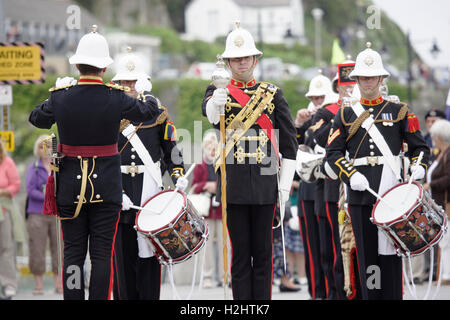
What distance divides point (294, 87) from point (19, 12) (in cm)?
4017

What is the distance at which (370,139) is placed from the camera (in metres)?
8.72

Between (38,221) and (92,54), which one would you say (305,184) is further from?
(92,54)

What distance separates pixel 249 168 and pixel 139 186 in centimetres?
153

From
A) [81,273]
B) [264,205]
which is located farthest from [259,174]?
[81,273]

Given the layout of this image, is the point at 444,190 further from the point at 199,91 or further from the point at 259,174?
the point at 199,91

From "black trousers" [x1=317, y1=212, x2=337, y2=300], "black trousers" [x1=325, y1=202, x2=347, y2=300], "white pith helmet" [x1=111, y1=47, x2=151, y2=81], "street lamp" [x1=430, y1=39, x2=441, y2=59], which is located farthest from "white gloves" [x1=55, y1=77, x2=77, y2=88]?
"street lamp" [x1=430, y1=39, x2=441, y2=59]

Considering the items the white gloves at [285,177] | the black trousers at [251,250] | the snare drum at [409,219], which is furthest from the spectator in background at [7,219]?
the snare drum at [409,219]

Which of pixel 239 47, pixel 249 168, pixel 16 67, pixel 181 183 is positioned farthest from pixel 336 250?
pixel 16 67

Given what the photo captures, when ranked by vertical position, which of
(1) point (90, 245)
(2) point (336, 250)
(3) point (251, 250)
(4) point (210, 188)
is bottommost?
(2) point (336, 250)

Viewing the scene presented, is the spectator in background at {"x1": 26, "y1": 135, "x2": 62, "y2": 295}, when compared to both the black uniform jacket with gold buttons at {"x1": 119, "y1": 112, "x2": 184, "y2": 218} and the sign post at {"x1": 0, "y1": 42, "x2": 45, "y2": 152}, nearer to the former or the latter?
the sign post at {"x1": 0, "y1": 42, "x2": 45, "y2": 152}

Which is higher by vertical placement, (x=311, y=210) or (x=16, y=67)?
(x=16, y=67)

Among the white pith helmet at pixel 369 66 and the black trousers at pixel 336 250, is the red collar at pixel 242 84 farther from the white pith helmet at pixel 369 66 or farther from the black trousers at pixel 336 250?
the black trousers at pixel 336 250

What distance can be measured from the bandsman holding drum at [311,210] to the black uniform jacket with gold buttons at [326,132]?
0.35 metres

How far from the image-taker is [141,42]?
87188 mm
